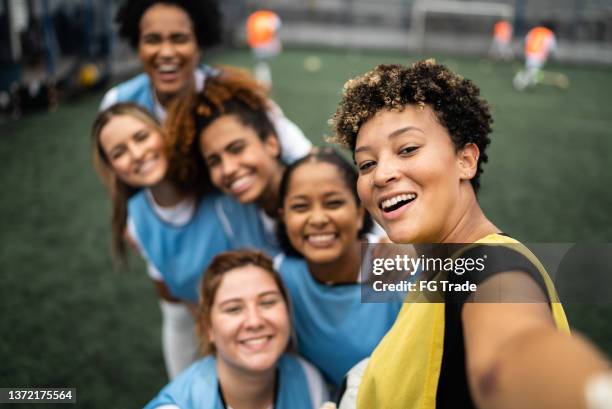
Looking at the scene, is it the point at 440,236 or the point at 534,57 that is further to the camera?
the point at 534,57

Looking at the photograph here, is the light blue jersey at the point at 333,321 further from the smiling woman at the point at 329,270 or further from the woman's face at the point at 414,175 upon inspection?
the woman's face at the point at 414,175

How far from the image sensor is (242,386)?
184 cm

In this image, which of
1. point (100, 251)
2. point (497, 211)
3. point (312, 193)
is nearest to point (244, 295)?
point (312, 193)

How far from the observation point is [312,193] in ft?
6.40

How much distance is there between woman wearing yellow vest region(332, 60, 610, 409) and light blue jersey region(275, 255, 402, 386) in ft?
2.24

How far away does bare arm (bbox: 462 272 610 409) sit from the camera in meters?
0.62

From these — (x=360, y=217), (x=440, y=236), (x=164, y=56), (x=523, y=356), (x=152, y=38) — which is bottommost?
(x=523, y=356)

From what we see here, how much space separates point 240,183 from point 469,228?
1305 mm

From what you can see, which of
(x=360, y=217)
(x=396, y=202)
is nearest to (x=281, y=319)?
(x=360, y=217)

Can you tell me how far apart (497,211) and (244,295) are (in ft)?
13.1

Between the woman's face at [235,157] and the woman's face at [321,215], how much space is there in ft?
0.89

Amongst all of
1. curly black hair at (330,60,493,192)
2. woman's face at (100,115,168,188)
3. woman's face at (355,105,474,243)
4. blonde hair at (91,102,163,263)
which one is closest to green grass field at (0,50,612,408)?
curly black hair at (330,60,493,192)

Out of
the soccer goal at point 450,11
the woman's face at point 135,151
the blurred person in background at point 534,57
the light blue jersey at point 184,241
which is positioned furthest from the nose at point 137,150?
the soccer goal at point 450,11

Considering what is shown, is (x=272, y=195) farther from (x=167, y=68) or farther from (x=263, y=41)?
(x=263, y=41)
